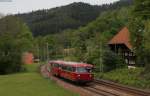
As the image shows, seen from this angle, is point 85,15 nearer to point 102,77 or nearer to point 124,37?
point 124,37

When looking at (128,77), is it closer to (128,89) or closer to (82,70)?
(82,70)

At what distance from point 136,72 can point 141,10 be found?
8729mm

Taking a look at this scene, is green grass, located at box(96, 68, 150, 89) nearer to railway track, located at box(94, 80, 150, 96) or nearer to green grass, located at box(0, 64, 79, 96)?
railway track, located at box(94, 80, 150, 96)

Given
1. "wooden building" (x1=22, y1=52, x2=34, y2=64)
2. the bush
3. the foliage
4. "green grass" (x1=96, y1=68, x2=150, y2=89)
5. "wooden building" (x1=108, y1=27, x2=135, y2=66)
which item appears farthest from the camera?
"wooden building" (x1=22, y1=52, x2=34, y2=64)

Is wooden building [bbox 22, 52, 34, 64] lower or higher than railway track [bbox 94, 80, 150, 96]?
higher

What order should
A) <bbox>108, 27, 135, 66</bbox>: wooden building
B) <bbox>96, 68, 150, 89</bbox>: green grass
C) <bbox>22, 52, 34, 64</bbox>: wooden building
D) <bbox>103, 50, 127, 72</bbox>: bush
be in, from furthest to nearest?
<bbox>22, 52, 34, 64</bbox>: wooden building < <bbox>108, 27, 135, 66</bbox>: wooden building < <bbox>103, 50, 127, 72</bbox>: bush < <bbox>96, 68, 150, 89</bbox>: green grass

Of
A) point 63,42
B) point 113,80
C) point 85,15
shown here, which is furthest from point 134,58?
point 85,15

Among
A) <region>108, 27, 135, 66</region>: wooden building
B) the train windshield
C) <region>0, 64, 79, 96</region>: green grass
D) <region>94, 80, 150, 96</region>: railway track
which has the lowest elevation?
<region>94, 80, 150, 96</region>: railway track

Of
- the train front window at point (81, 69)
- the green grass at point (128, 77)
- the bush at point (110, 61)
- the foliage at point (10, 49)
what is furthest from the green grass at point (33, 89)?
the foliage at point (10, 49)

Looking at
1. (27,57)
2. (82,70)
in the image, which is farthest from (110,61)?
(27,57)

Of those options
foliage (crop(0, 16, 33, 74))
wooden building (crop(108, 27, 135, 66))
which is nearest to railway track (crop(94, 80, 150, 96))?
wooden building (crop(108, 27, 135, 66))

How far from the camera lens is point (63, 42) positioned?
150000 mm

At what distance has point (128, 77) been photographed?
45.1m

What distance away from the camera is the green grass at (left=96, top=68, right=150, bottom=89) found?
40134 millimetres
